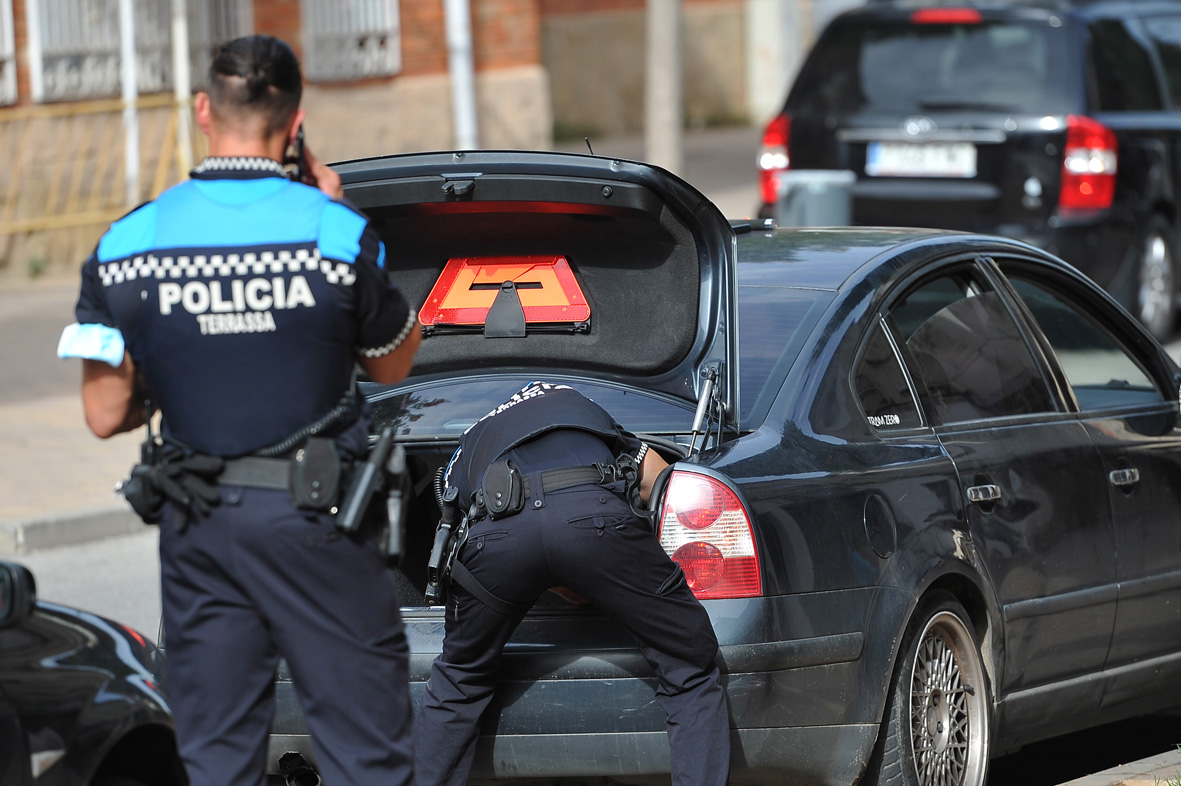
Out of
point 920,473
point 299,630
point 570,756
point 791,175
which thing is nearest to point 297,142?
point 299,630

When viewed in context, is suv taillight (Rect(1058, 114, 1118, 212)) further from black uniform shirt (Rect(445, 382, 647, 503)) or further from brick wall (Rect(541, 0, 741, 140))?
brick wall (Rect(541, 0, 741, 140))

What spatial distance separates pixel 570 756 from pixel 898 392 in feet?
4.32

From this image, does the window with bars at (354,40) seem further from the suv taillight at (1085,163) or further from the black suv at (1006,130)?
the suv taillight at (1085,163)

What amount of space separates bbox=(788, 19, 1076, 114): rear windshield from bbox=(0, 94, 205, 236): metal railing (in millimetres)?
7247

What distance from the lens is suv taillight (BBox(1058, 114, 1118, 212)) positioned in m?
10.5

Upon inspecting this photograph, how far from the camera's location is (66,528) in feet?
26.9

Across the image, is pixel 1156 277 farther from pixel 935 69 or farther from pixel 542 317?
pixel 542 317

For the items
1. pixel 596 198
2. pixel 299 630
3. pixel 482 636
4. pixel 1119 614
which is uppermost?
pixel 596 198

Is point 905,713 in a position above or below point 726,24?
below

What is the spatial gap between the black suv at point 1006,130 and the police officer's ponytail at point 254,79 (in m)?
7.93

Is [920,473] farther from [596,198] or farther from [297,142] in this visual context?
[297,142]

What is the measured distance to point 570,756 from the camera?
157 inches

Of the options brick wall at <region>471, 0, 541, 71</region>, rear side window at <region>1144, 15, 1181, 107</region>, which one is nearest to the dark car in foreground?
rear side window at <region>1144, 15, 1181, 107</region>

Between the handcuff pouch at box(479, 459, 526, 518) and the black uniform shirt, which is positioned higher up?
the black uniform shirt
